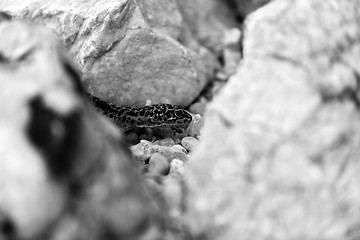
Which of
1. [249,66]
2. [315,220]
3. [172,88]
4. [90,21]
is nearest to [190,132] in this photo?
[172,88]

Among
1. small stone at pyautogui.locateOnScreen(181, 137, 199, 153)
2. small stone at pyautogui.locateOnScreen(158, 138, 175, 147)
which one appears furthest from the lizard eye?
small stone at pyautogui.locateOnScreen(158, 138, 175, 147)

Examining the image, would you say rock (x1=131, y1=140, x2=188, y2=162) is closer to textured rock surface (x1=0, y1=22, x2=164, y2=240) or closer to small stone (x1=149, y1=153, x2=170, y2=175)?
small stone (x1=149, y1=153, x2=170, y2=175)

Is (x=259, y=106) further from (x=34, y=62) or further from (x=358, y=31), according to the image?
(x=34, y=62)

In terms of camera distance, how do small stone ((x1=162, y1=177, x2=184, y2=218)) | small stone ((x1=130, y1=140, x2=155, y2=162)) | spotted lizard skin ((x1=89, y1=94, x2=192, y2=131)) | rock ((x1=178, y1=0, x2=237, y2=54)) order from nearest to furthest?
small stone ((x1=162, y1=177, x2=184, y2=218)) → small stone ((x1=130, y1=140, x2=155, y2=162)) → spotted lizard skin ((x1=89, y1=94, x2=192, y2=131)) → rock ((x1=178, y1=0, x2=237, y2=54))

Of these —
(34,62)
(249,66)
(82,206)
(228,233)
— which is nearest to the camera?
(82,206)

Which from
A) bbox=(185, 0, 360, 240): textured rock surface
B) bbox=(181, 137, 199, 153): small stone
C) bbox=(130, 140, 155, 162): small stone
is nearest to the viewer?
bbox=(185, 0, 360, 240): textured rock surface

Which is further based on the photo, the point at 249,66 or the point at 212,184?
the point at 249,66

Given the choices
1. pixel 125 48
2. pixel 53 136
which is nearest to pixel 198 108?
pixel 125 48

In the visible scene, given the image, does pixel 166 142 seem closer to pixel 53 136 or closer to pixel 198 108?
pixel 198 108
